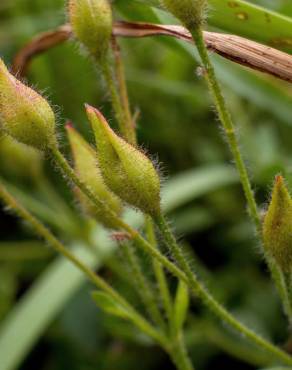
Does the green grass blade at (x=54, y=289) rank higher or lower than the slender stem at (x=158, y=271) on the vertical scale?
lower

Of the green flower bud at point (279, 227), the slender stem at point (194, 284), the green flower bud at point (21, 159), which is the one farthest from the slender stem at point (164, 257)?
the green flower bud at point (21, 159)

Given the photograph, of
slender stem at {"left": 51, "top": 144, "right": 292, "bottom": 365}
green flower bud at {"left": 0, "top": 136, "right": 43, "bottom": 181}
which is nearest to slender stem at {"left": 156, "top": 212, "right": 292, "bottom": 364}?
slender stem at {"left": 51, "top": 144, "right": 292, "bottom": 365}

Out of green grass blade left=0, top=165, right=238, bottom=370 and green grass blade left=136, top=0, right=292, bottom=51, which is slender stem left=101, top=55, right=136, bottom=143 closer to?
green grass blade left=136, top=0, right=292, bottom=51

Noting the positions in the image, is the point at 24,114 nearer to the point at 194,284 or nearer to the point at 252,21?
the point at 194,284

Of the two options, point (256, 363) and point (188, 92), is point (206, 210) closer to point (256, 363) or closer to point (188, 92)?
point (188, 92)

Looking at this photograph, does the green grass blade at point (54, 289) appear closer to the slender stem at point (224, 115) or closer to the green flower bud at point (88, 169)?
the green flower bud at point (88, 169)

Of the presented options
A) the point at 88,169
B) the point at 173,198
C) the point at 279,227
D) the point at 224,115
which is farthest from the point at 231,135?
the point at 173,198

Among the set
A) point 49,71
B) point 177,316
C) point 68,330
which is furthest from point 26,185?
point 177,316
